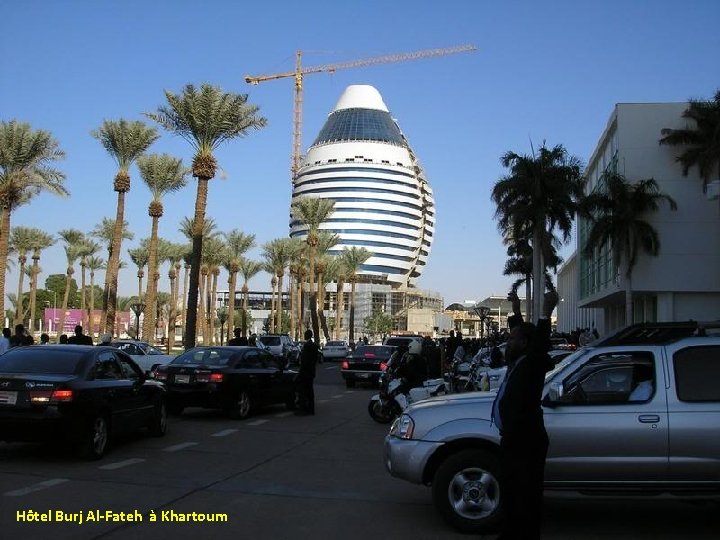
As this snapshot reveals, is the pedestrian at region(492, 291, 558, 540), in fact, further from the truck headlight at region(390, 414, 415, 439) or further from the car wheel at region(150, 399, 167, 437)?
the car wheel at region(150, 399, 167, 437)

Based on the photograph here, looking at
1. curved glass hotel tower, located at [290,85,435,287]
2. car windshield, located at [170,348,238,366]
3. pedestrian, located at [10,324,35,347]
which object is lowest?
car windshield, located at [170,348,238,366]

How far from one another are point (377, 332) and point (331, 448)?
131022 mm

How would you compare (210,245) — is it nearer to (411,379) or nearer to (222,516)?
(411,379)

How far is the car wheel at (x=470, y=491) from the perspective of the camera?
6949 mm

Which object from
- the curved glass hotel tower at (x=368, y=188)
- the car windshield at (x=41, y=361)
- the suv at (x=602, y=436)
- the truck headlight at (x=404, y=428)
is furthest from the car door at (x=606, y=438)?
the curved glass hotel tower at (x=368, y=188)

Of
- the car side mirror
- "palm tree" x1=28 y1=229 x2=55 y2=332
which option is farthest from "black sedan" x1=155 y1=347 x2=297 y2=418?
"palm tree" x1=28 y1=229 x2=55 y2=332

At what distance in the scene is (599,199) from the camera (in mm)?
42094

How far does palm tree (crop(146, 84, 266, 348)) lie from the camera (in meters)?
34.3

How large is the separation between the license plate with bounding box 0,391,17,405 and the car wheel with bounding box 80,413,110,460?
976 mm

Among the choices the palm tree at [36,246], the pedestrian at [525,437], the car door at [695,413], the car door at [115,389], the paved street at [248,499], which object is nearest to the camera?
the pedestrian at [525,437]

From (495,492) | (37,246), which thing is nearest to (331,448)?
(495,492)

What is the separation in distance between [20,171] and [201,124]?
851 centimetres

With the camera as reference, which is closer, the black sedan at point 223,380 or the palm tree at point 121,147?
the black sedan at point 223,380

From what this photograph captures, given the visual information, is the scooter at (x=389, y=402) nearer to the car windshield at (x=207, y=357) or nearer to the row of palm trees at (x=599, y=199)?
the car windshield at (x=207, y=357)
